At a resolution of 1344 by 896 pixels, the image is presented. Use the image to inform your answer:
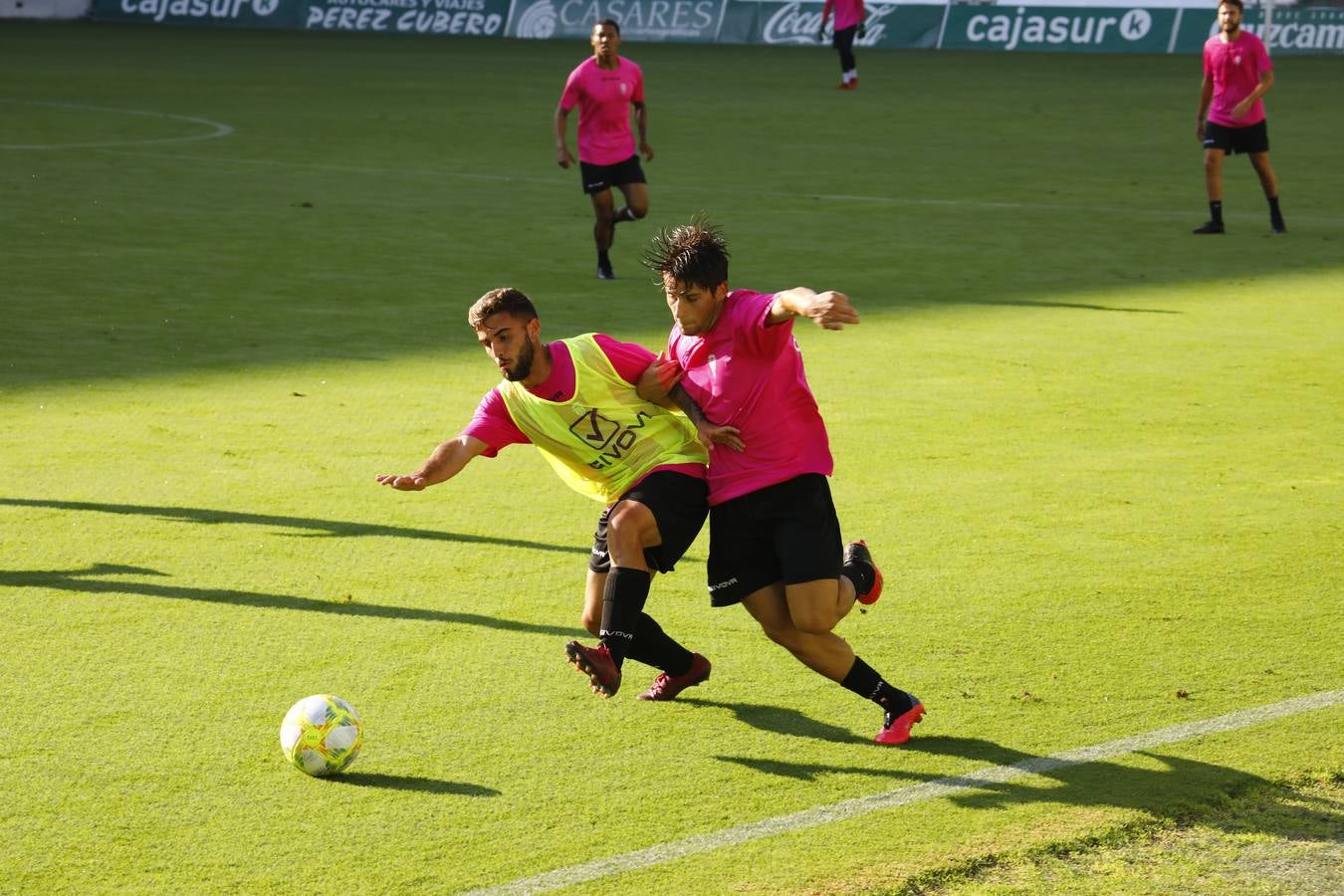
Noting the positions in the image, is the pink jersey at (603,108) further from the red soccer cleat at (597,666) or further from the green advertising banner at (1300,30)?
the green advertising banner at (1300,30)

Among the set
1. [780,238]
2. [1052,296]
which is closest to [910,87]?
[780,238]

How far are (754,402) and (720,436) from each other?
16cm

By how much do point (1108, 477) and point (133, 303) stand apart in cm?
749

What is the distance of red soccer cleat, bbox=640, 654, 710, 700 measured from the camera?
5.88m

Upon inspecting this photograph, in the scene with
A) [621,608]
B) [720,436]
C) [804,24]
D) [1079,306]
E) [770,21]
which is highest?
Result: [720,436]

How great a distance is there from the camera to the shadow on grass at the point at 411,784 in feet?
16.8

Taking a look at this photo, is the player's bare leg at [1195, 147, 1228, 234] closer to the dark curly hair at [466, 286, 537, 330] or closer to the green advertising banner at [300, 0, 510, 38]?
the dark curly hair at [466, 286, 537, 330]

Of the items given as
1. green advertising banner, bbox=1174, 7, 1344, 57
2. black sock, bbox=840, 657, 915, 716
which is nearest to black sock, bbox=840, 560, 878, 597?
black sock, bbox=840, 657, 915, 716

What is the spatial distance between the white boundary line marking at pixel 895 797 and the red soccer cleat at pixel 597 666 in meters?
0.59

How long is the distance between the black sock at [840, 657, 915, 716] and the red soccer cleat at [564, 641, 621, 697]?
73cm

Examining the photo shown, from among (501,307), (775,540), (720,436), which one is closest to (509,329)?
(501,307)

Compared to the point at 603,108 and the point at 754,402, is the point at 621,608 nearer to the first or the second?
the point at 754,402

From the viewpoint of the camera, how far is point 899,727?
5480 mm

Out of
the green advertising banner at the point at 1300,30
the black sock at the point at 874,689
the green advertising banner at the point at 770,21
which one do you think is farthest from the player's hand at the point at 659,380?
the green advertising banner at the point at 770,21
